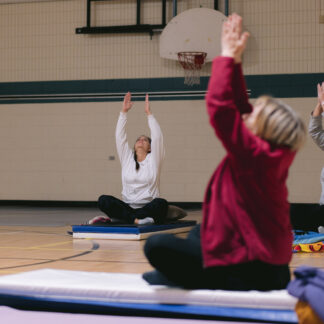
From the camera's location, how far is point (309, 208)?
226 inches

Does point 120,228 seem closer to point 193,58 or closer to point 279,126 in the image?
point 279,126

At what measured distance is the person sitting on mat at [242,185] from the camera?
2.27 meters

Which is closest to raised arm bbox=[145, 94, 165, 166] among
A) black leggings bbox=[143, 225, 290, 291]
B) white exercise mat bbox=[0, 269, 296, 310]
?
white exercise mat bbox=[0, 269, 296, 310]

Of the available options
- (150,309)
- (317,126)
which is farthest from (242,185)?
(317,126)

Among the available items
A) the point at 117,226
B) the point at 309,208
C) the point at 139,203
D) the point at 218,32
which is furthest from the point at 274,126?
the point at 218,32

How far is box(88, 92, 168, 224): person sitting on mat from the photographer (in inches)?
261

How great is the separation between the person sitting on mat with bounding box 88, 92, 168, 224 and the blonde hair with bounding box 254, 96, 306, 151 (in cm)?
419

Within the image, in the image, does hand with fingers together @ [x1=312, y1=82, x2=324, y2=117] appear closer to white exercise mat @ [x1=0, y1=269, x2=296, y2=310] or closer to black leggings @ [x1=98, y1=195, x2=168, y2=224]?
white exercise mat @ [x1=0, y1=269, x2=296, y2=310]

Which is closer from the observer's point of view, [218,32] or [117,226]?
[117,226]

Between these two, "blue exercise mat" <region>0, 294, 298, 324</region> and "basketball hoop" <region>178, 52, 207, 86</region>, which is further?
"basketball hoop" <region>178, 52, 207, 86</region>

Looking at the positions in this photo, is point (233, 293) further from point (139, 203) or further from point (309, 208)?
point (139, 203)

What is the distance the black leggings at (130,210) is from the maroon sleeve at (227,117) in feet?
14.4

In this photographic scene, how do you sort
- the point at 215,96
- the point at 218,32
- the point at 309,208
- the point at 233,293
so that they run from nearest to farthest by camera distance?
the point at 215,96 → the point at 233,293 → the point at 309,208 → the point at 218,32

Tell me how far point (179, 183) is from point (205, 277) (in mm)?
8988
